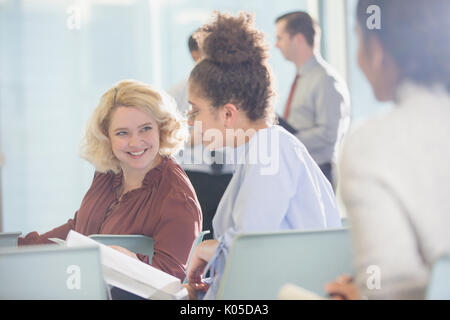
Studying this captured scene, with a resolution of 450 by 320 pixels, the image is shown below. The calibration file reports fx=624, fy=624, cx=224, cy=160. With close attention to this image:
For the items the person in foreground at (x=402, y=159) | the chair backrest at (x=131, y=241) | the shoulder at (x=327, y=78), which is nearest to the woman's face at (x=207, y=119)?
the chair backrest at (x=131, y=241)

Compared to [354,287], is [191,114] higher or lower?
higher

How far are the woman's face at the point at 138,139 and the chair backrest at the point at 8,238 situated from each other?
0.43 metres

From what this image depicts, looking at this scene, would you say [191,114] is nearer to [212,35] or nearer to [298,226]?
[212,35]

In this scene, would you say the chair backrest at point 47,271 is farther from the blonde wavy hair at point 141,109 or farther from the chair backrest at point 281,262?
the blonde wavy hair at point 141,109

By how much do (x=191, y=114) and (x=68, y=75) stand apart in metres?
2.32

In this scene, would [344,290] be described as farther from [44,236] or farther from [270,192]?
[44,236]

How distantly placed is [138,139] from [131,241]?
35 centimetres

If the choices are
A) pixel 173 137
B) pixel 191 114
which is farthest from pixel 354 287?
pixel 173 137

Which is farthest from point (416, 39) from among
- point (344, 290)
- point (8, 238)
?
point (8, 238)

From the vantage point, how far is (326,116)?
9.57 feet

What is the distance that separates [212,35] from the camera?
1.68m

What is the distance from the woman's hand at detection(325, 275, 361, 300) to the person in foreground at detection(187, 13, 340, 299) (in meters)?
0.34
